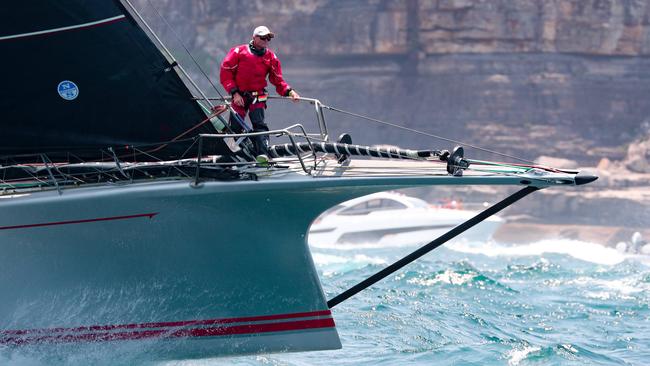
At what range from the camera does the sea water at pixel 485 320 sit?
8.54m

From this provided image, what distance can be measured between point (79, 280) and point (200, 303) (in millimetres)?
944

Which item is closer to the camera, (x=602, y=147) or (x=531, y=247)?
(x=531, y=247)

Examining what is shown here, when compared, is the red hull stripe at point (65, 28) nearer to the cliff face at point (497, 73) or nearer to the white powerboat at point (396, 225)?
the white powerboat at point (396, 225)

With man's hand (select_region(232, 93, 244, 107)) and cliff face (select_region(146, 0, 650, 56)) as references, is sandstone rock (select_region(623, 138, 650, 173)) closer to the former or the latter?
cliff face (select_region(146, 0, 650, 56))

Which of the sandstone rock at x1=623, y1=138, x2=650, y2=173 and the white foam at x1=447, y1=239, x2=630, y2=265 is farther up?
the sandstone rock at x1=623, y1=138, x2=650, y2=173

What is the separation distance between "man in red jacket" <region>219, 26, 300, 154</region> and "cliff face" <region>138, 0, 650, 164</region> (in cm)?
2492

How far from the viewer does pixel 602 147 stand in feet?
108

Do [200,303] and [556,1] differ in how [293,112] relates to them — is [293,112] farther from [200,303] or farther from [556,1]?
[200,303]

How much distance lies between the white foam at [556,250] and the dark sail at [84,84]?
52.5 ft

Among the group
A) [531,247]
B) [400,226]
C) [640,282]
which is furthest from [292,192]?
[531,247]

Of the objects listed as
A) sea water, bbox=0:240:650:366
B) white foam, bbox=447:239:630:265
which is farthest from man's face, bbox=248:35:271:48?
white foam, bbox=447:239:630:265

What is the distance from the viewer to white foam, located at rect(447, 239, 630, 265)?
23.2 meters

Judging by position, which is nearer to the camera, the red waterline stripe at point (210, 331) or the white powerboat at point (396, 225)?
the red waterline stripe at point (210, 331)

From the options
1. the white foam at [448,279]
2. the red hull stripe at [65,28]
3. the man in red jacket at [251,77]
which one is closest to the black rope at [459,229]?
the man in red jacket at [251,77]
